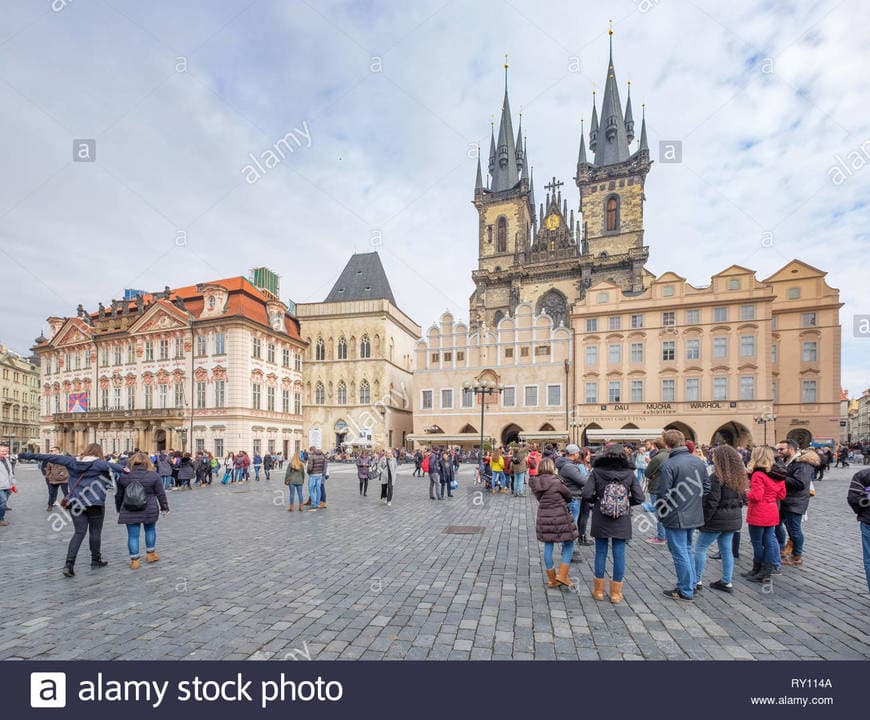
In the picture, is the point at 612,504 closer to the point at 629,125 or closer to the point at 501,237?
the point at 501,237

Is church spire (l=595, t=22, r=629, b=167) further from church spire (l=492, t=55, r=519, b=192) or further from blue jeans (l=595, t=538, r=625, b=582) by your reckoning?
blue jeans (l=595, t=538, r=625, b=582)

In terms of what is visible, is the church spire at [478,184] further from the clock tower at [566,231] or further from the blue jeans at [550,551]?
the blue jeans at [550,551]

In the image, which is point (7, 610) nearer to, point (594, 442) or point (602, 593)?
point (602, 593)

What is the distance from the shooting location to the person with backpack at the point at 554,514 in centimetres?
568

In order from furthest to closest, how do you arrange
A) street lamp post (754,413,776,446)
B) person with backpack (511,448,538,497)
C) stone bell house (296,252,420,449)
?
stone bell house (296,252,420,449) < street lamp post (754,413,776,446) < person with backpack (511,448,538,497)

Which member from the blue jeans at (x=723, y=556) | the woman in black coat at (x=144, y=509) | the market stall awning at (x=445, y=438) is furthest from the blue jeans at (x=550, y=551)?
the market stall awning at (x=445, y=438)

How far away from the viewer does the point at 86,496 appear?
6.38m

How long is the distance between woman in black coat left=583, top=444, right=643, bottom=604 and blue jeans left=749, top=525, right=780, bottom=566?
2107 mm

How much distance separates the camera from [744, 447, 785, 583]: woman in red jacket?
5.96 metres

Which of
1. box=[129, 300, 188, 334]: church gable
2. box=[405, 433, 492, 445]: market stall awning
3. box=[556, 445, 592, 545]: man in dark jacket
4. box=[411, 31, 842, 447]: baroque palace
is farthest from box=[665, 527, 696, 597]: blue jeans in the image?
box=[129, 300, 188, 334]: church gable

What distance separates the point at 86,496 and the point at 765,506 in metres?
8.72

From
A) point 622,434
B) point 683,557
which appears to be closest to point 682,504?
point 683,557

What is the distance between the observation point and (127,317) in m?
45.0
